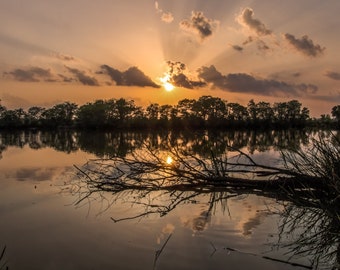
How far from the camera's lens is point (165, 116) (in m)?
128

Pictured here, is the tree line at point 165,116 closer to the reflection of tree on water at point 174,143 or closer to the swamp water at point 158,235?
the reflection of tree on water at point 174,143

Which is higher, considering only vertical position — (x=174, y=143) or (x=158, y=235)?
(x=174, y=143)

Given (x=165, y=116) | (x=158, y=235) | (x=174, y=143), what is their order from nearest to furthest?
(x=174, y=143) → (x=158, y=235) → (x=165, y=116)

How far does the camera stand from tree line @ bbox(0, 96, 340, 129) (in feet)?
396

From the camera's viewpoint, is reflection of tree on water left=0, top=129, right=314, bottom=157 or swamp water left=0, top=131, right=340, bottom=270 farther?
reflection of tree on water left=0, top=129, right=314, bottom=157

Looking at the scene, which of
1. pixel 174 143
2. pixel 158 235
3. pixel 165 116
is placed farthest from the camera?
pixel 165 116

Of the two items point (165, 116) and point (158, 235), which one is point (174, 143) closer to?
point (158, 235)

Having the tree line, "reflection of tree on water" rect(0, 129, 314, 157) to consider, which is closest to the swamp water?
"reflection of tree on water" rect(0, 129, 314, 157)

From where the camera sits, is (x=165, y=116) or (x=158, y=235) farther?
(x=165, y=116)

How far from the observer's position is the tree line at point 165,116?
120812 mm

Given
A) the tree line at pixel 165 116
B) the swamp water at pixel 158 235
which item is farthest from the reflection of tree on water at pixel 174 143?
the tree line at pixel 165 116

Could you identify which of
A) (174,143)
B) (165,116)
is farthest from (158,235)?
(165,116)

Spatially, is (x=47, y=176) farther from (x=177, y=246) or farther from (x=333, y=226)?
(x=333, y=226)

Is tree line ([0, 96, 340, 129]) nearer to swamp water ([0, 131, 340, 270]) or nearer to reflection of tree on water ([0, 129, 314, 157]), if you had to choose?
reflection of tree on water ([0, 129, 314, 157])
